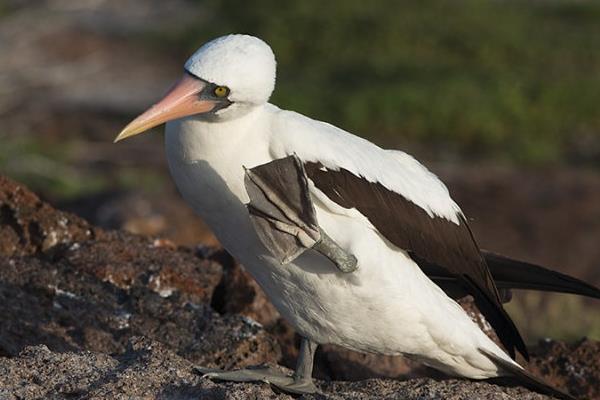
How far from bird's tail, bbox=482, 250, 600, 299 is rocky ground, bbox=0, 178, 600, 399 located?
42cm

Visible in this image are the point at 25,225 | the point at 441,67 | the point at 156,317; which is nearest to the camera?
the point at 156,317

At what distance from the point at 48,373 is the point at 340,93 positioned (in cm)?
1356

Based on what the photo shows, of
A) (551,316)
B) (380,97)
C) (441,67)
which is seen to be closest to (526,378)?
(551,316)

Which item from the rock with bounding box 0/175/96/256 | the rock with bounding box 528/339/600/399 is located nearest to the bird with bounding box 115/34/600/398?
the rock with bounding box 528/339/600/399

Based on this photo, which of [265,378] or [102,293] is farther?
[102,293]

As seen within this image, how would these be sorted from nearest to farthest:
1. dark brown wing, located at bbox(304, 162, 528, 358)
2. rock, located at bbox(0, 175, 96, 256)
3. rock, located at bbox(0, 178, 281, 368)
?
dark brown wing, located at bbox(304, 162, 528, 358) → rock, located at bbox(0, 178, 281, 368) → rock, located at bbox(0, 175, 96, 256)

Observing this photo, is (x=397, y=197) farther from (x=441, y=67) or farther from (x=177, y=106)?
(x=441, y=67)

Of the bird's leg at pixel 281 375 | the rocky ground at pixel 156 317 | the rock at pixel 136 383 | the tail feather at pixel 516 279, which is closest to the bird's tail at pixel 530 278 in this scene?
the tail feather at pixel 516 279

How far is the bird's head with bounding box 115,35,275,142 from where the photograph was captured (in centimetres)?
506

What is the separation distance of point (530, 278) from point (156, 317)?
171cm

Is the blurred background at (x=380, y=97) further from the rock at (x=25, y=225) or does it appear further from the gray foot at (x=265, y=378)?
the gray foot at (x=265, y=378)

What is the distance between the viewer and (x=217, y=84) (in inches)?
200

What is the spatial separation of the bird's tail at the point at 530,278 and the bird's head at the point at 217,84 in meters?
1.55

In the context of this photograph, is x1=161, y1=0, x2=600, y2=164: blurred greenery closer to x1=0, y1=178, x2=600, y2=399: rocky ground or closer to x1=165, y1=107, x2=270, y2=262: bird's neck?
x1=0, y1=178, x2=600, y2=399: rocky ground
